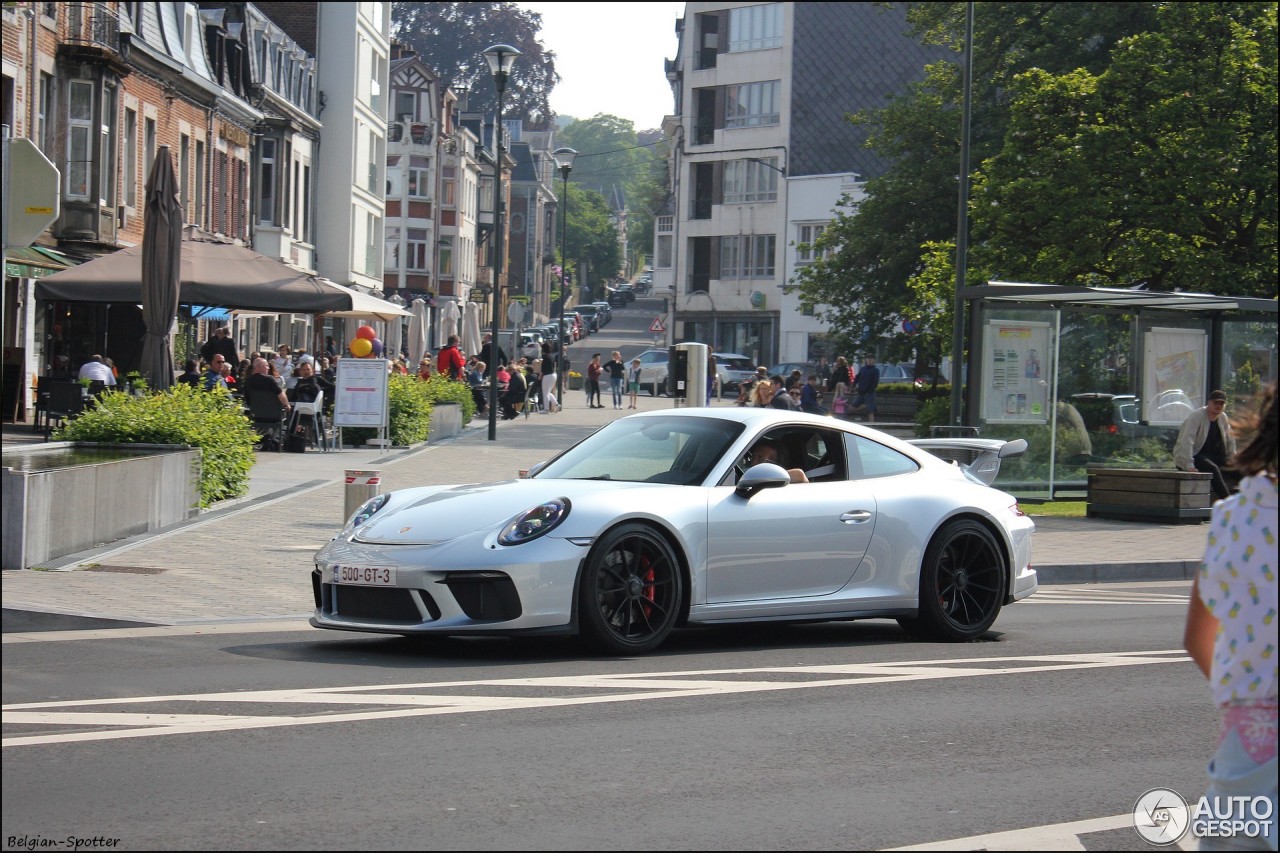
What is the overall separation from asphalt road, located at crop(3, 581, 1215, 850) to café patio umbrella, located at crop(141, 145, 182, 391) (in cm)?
1064

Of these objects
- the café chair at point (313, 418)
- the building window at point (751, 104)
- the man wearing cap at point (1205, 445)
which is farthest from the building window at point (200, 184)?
the building window at point (751, 104)

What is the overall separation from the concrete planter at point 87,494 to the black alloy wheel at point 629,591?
3.90 m

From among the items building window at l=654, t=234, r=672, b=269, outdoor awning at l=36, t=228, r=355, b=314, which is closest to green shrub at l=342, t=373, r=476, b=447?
outdoor awning at l=36, t=228, r=355, b=314

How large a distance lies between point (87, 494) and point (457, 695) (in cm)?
630

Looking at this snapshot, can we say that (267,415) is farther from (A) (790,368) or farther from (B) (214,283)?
(A) (790,368)

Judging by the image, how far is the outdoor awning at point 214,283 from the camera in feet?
77.3

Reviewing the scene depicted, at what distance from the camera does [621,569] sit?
365 inches

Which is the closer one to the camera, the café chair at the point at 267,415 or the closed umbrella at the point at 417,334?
the café chair at the point at 267,415

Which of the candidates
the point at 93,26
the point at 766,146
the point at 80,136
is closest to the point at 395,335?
the point at 766,146

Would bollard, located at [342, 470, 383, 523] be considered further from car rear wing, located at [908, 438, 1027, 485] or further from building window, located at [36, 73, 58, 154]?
building window, located at [36, 73, 58, 154]

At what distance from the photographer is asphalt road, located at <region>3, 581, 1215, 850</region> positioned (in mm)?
5570

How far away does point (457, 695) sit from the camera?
7.96m

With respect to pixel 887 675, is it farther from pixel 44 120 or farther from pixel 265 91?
pixel 265 91

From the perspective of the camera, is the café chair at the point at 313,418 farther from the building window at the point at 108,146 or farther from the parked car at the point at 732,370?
the parked car at the point at 732,370
